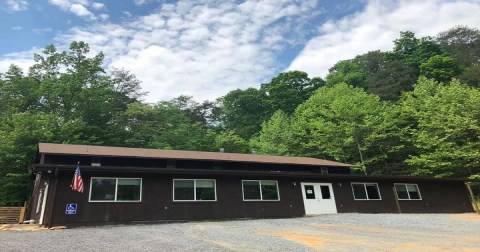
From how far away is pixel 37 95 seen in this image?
99.6 ft

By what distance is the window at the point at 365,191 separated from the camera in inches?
727

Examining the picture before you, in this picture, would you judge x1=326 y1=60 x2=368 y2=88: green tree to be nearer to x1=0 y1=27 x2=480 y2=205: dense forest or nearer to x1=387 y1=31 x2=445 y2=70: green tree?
x1=0 y1=27 x2=480 y2=205: dense forest

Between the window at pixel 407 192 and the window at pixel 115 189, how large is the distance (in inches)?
603

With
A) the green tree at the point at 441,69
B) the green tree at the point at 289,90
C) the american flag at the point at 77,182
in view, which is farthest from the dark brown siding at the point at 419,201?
the green tree at the point at 289,90

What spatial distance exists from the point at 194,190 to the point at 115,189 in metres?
3.51

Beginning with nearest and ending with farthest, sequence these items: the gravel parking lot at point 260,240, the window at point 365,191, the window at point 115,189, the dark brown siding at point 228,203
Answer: the gravel parking lot at point 260,240, the dark brown siding at point 228,203, the window at point 115,189, the window at point 365,191

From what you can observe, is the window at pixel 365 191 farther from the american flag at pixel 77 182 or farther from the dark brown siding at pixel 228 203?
the american flag at pixel 77 182

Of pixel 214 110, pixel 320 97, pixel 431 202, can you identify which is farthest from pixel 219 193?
pixel 214 110

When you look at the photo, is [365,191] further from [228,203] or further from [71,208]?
Answer: [71,208]

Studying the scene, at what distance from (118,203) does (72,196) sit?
5.86 ft

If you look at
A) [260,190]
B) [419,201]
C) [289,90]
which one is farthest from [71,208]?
[289,90]

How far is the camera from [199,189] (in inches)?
592

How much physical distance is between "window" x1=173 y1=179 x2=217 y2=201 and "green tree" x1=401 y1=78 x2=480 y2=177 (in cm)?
1750

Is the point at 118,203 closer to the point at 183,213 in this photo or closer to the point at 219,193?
the point at 183,213
